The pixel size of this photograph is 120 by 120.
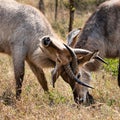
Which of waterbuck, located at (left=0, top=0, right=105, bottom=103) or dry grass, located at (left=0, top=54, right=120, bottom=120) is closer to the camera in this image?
dry grass, located at (left=0, top=54, right=120, bottom=120)

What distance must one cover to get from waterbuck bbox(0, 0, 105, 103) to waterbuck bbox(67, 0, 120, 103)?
73cm

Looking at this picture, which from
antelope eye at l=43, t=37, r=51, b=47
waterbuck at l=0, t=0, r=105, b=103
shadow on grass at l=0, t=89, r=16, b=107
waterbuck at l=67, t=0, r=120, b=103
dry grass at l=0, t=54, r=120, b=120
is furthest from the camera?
waterbuck at l=67, t=0, r=120, b=103

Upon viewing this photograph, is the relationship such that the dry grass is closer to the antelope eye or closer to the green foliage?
the green foliage

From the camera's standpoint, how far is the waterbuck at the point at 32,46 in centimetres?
692

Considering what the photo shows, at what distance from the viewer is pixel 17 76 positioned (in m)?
7.70

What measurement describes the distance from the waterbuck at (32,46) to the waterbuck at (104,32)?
73 cm

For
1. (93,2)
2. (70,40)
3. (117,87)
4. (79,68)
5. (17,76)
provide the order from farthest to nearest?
(93,2)
(117,87)
(70,40)
(17,76)
(79,68)

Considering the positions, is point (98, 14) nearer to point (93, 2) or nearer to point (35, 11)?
point (35, 11)

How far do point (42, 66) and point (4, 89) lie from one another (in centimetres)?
97

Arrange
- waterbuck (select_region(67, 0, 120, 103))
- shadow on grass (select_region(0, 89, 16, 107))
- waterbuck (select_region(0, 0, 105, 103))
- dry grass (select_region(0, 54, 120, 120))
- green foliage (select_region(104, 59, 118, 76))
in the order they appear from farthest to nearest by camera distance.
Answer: green foliage (select_region(104, 59, 118, 76)) < waterbuck (select_region(67, 0, 120, 103)) < shadow on grass (select_region(0, 89, 16, 107)) < waterbuck (select_region(0, 0, 105, 103)) < dry grass (select_region(0, 54, 120, 120))

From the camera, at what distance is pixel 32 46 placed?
24.9 feet

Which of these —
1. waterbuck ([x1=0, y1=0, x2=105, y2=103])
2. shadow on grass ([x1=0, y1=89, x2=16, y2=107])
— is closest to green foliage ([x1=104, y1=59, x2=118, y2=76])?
waterbuck ([x1=0, y1=0, x2=105, y2=103])

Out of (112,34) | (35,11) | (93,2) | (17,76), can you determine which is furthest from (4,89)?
(93,2)

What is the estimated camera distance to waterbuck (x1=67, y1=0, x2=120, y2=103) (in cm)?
816
